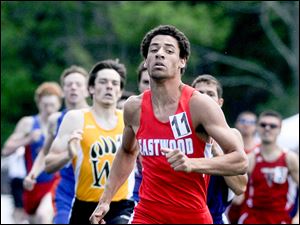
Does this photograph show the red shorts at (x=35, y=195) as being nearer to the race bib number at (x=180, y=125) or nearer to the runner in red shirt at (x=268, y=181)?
the runner in red shirt at (x=268, y=181)

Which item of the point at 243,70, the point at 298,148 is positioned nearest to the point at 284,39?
the point at 243,70

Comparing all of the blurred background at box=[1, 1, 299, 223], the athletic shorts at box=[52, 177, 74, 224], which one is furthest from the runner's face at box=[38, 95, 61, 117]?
the blurred background at box=[1, 1, 299, 223]

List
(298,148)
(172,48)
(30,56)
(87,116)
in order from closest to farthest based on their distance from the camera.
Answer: (172,48) < (87,116) < (298,148) < (30,56)

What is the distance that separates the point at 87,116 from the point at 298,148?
6749mm

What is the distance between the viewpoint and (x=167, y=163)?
7.96 m

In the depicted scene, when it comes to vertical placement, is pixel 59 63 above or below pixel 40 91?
above

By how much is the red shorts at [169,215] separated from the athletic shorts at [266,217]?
597 centimetres

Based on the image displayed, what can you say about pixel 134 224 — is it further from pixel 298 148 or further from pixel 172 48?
pixel 298 148

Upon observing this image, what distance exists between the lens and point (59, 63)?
106 ft

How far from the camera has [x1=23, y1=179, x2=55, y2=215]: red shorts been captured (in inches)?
632

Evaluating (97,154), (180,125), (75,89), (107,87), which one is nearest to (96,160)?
(97,154)

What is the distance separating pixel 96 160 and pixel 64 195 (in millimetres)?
1428

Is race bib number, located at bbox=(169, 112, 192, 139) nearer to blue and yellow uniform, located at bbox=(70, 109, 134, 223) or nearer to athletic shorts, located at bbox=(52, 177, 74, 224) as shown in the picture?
blue and yellow uniform, located at bbox=(70, 109, 134, 223)

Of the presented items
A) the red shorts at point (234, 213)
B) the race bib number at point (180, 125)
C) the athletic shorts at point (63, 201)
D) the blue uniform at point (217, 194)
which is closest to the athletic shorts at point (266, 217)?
the red shorts at point (234, 213)
